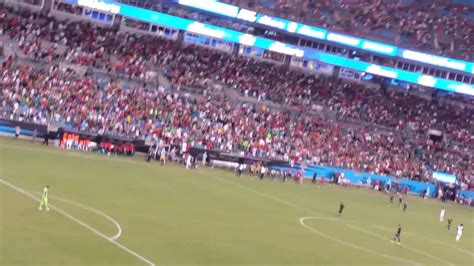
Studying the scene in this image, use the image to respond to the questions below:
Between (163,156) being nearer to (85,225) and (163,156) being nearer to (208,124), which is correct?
(208,124)

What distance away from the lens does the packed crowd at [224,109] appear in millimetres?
44625

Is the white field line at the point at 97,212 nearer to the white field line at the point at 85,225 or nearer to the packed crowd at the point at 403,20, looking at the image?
the white field line at the point at 85,225

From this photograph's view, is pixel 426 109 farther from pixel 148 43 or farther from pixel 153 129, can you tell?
pixel 153 129

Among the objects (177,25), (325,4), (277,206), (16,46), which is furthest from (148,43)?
(277,206)

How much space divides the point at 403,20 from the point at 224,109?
25.5m

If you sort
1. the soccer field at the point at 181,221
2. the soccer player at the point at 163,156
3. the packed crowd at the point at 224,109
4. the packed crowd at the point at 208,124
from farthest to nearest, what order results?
the packed crowd at the point at 224,109, the packed crowd at the point at 208,124, the soccer player at the point at 163,156, the soccer field at the point at 181,221

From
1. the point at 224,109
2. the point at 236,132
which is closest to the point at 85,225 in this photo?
the point at 236,132

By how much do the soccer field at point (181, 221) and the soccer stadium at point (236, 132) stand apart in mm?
129

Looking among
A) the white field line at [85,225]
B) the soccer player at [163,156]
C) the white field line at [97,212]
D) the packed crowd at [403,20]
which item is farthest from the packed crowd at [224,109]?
the white field line at [97,212]

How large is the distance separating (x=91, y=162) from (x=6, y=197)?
553 inches

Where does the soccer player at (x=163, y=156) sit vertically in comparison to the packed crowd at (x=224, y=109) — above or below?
below

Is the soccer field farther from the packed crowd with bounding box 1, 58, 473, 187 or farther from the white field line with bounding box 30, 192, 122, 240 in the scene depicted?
the packed crowd with bounding box 1, 58, 473, 187

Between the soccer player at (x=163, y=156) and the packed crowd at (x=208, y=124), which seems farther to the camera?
the packed crowd at (x=208, y=124)

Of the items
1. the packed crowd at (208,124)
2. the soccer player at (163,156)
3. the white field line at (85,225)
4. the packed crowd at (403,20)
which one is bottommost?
the white field line at (85,225)
